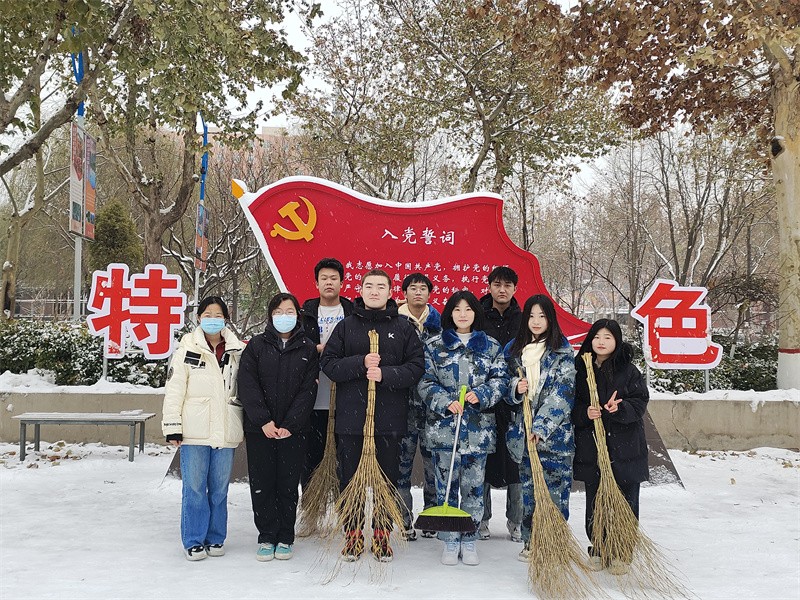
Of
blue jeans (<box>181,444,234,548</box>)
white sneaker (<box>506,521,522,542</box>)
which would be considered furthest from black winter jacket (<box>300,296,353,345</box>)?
white sneaker (<box>506,521,522,542</box>)

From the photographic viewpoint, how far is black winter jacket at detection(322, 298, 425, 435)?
334 centimetres

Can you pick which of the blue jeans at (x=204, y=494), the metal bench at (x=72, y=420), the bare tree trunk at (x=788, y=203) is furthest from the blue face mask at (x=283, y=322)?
the bare tree trunk at (x=788, y=203)

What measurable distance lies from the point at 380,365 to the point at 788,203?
6181 mm

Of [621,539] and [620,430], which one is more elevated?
[620,430]

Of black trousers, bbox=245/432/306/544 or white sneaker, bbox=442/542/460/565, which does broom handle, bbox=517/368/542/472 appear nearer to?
white sneaker, bbox=442/542/460/565

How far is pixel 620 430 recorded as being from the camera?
324 cm

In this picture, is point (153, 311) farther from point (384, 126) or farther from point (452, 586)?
point (384, 126)

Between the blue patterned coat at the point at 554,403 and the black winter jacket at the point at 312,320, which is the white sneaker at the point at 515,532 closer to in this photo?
the blue patterned coat at the point at 554,403

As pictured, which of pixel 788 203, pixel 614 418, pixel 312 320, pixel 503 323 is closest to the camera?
pixel 614 418

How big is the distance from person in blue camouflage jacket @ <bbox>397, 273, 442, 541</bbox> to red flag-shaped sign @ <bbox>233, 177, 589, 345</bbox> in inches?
48.0

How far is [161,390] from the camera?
20.8ft

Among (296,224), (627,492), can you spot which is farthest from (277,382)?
(296,224)

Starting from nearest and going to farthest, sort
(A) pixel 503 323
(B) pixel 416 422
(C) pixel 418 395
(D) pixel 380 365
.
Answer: (D) pixel 380 365
(C) pixel 418 395
(B) pixel 416 422
(A) pixel 503 323

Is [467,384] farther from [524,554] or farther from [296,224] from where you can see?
[296,224]
